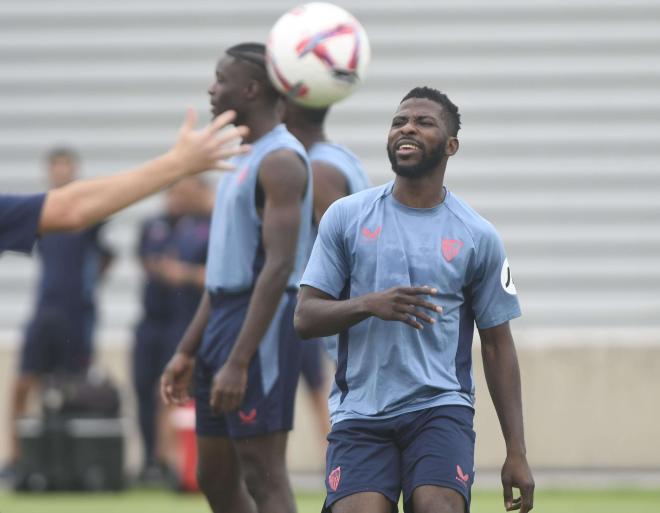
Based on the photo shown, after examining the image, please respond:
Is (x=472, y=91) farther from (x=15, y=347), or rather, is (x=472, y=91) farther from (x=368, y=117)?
(x=15, y=347)

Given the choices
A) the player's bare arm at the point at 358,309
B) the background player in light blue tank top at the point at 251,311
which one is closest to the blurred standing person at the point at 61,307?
the background player in light blue tank top at the point at 251,311

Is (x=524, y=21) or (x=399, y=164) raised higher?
(x=524, y=21)

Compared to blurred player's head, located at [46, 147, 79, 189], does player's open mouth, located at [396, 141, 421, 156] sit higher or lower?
lower

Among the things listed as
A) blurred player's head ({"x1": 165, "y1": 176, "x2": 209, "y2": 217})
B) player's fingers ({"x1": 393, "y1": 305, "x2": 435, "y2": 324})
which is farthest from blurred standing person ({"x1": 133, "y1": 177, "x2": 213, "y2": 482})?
player's fingers ({"x1": 393, "y1": 305, "x2": 435, "y2": 324})

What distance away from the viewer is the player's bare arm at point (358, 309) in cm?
535

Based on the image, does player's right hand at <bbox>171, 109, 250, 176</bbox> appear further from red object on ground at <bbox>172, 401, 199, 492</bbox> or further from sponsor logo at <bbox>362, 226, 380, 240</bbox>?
red object on ground at <bbox>172, 401, 199, 492</bbox>

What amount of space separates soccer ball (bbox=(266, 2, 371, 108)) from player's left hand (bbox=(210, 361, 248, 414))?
1.23m

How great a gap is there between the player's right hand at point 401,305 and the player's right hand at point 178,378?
1.81 metres

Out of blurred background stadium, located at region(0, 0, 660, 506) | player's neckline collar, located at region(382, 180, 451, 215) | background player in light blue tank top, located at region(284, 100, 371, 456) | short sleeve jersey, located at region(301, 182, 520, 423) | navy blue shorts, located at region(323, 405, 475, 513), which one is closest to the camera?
navy blue shorts, located at region(323, 405, 475, 513)

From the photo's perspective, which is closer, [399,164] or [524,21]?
[399,164]

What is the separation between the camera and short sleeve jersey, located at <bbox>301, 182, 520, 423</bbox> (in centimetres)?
561

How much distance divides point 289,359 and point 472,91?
8.12m

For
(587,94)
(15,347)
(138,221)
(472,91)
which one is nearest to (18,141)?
(138,221)

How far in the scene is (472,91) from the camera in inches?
575
